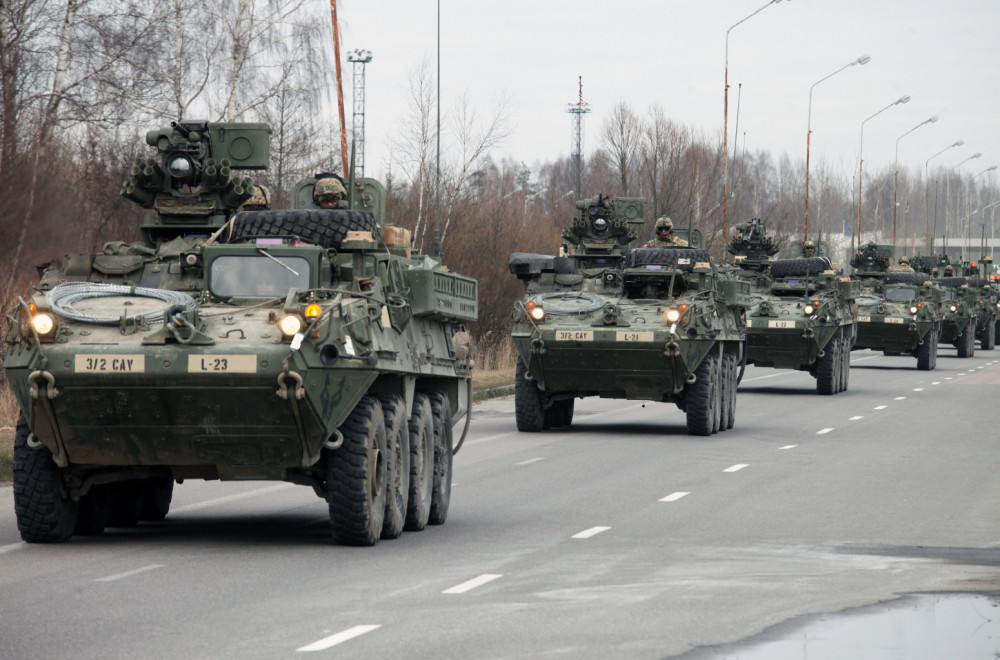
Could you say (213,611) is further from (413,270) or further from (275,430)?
(413,270)

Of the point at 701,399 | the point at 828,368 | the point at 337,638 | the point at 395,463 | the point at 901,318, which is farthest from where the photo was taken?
the point at 901,318

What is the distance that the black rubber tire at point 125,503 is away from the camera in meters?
12.2

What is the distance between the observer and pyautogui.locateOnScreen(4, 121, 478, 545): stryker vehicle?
10.4 m

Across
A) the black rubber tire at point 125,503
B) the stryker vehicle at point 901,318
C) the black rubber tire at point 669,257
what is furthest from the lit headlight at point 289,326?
the stryker vehicle at point 901,318

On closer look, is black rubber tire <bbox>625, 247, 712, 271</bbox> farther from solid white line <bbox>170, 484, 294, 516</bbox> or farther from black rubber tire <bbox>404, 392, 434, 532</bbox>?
black rubber tire <bbox>404, 392, 434, 532</bbox>

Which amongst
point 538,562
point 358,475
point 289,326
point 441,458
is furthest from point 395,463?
point 289,326

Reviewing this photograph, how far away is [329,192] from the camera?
13586 mm

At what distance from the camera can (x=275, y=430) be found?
10680 mm

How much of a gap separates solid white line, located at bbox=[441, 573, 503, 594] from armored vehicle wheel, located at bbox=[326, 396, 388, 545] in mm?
1184

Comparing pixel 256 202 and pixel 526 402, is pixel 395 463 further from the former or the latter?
pixel 526 402

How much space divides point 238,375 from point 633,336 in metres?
10.8

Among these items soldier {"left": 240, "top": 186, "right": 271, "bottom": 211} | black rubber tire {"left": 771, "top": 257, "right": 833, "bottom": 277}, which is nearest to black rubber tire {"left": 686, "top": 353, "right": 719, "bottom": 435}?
soldier {"left": 240, "top": 186, "right": 271, "bottom": 211}

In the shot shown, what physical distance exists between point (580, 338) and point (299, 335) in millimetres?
10590

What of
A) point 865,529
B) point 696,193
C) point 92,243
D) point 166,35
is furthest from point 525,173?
point 865,529
